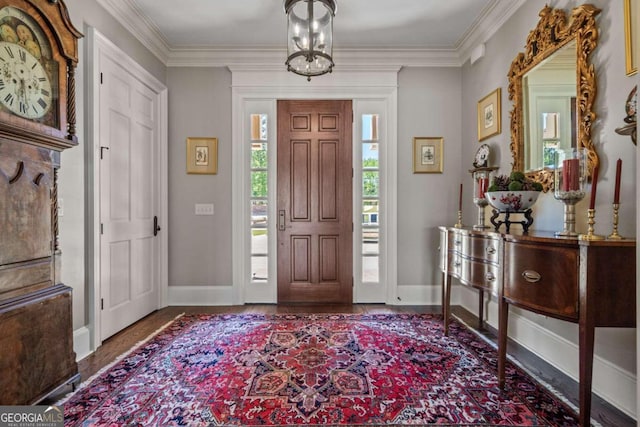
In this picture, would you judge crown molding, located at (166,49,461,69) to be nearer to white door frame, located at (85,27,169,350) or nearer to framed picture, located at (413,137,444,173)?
framed picture, located at (413,137,444,173)

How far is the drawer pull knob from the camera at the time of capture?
1601 mm

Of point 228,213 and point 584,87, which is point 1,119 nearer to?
point 228,213

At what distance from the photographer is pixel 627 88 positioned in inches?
64.0

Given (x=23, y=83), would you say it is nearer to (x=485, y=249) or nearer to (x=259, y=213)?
(x=259, y=213)

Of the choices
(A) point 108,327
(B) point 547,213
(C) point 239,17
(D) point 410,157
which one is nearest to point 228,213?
(A) point 108,327

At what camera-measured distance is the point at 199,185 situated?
3.52 m

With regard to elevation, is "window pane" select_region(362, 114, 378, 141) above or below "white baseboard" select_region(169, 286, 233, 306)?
above

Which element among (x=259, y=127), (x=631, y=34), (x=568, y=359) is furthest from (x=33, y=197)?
(x=568, y=359)

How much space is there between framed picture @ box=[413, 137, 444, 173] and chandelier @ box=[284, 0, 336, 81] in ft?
5.48

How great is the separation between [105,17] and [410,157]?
3110 millimetres

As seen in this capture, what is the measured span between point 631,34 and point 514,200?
0.97 metres

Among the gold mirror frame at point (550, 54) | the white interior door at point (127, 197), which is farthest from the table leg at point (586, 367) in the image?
the white interior door at point (127, 197)

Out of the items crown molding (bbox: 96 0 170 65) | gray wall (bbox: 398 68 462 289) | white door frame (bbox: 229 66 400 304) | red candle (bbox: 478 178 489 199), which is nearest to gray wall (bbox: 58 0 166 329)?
crown molding (bbox: 96 0 170 65)

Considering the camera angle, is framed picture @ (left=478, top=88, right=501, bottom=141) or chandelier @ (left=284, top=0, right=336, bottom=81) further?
framed picture @ (left=478, top=88, right=501, bottom=141)
